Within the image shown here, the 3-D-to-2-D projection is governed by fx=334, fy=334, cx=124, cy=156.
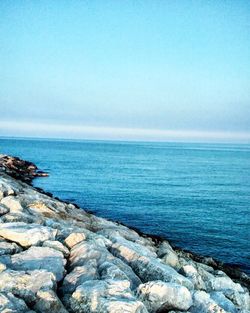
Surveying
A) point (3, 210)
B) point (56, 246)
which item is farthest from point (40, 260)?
point (3, 210)

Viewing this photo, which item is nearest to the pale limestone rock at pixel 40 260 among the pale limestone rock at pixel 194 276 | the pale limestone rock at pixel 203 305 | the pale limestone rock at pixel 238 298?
the pale limestone rock at pixel 203 305

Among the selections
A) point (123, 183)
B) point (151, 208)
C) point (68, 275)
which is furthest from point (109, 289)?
point (123, 183)

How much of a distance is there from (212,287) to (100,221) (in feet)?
38.2

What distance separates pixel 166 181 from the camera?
76125mm

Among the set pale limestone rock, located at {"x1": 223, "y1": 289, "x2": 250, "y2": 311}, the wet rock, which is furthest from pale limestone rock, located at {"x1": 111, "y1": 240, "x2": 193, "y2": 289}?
the wet rock

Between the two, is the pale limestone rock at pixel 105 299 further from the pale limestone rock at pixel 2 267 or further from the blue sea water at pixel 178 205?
the blue sea water at pixel 178 205

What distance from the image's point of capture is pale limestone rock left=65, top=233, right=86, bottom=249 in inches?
591

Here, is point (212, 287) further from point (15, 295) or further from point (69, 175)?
point (69, 175)

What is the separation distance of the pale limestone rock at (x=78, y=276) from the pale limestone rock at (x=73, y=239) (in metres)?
2.50

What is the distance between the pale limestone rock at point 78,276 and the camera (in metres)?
11.4

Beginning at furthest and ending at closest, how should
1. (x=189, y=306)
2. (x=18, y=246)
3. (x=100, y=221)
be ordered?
(x=100, y=221), (x=18, y=246), (x=189, y=306)

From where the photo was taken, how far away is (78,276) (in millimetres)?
11828

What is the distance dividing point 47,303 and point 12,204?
10350 millimetres

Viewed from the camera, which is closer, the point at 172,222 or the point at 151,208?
the point at 172,222
